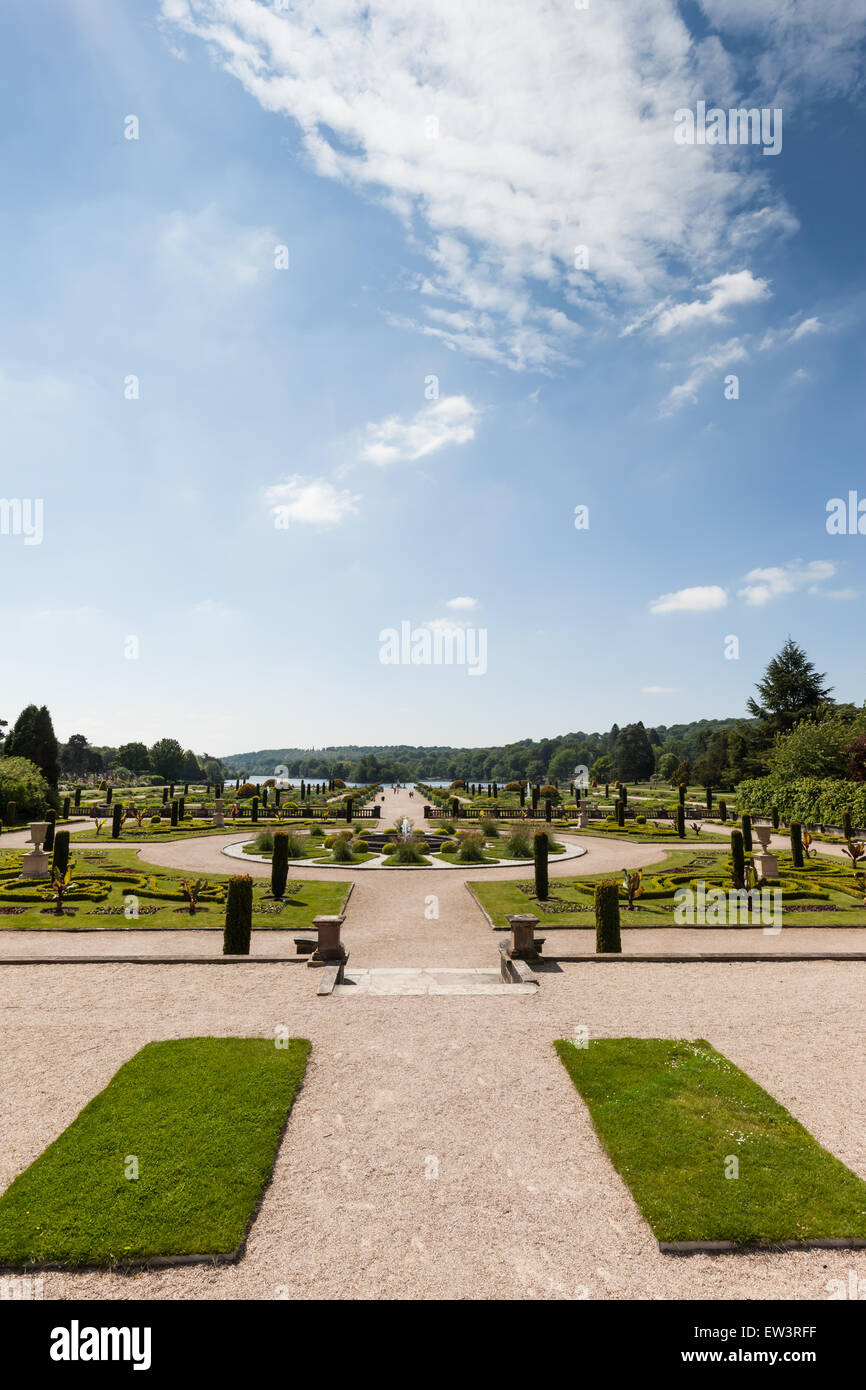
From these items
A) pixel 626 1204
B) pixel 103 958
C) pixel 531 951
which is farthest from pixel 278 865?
pixel 626 1204

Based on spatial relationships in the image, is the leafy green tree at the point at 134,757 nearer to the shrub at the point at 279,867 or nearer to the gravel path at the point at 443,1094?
the shrub at the point at 279,867

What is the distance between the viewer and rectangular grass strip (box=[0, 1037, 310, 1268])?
6121mm

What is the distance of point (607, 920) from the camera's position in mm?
15578

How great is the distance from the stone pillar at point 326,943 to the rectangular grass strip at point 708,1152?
6379mm

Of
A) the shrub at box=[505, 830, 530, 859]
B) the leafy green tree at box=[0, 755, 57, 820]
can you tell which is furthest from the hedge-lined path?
the leafy green tree at box=[0, 755, 57, 820]

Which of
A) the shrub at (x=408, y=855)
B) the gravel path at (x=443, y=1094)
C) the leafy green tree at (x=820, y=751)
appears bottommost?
the shrub at (x=408, y=855)

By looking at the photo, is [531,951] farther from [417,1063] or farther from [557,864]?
[557,864]

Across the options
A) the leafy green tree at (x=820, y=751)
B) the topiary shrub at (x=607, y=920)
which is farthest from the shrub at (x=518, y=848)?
the leafy green tree at (x=820, y=751)

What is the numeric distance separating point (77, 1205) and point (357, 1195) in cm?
288

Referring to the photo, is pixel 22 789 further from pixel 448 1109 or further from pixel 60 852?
pixel 448 1109

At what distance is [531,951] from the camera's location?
14977 millimetres

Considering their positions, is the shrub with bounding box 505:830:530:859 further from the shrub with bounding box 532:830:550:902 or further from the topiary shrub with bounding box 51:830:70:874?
the topiary shrub with bounding box 51:830:70:874

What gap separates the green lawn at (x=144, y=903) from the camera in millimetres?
18141

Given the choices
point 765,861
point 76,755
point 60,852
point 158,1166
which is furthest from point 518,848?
point 76,755
